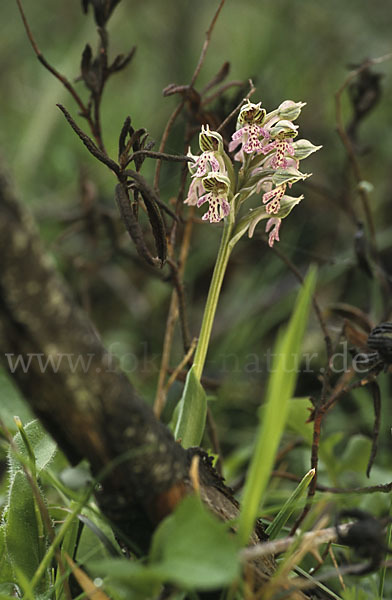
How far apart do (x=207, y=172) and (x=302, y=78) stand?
2.31m

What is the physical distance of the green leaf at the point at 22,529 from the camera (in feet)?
2.04

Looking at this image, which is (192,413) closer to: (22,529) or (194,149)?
(22,529)

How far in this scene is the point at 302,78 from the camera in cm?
278

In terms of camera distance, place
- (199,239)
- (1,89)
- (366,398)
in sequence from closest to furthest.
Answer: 1. (366,398)
2. (199,239)
3. (1,89)

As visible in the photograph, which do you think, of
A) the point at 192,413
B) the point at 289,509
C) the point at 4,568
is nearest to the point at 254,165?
the point at 192,413

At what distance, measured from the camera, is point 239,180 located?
0.75 m

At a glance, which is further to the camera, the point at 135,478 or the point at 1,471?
the point at 1,471

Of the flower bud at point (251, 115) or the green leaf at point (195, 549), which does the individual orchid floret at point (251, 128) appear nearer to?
the flower bud at point (251, 115)

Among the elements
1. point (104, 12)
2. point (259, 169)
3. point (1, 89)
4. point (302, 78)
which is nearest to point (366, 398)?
point (259, 169)

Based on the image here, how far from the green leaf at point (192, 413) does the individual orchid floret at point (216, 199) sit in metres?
0.19

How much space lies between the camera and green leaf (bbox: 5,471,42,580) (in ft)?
2.04

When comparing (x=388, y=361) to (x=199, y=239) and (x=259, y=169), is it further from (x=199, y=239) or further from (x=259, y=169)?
(x=199, y=239)

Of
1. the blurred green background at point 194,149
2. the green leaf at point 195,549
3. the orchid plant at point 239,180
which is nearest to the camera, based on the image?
the green leaf at point 195,549

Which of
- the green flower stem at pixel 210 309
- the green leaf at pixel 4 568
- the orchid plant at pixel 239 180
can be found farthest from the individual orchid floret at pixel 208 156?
the green leaf at pixel 4 568
